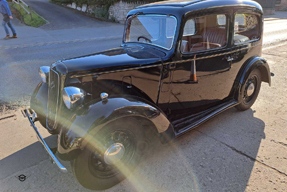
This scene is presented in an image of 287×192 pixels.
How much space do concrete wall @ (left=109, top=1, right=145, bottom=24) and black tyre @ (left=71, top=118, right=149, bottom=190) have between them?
1419cm

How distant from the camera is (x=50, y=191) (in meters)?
2.20

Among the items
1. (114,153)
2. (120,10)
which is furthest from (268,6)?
(114,153)

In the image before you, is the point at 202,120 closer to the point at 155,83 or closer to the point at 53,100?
the point at 155,83

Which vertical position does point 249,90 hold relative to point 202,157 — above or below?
above

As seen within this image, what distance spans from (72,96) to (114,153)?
72 centimetres


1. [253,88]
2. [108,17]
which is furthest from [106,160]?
[108,17]

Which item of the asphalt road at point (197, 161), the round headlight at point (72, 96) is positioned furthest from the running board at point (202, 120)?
the round headlight at point (72, 96)

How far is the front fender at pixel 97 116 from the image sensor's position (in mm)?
2004

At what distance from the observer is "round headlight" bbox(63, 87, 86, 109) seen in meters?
2.17

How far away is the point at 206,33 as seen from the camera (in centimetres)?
312

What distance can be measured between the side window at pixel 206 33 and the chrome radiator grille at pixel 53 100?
159 cm

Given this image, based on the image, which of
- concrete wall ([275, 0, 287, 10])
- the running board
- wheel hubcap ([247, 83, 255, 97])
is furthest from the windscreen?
concrete wall ([275, 0, 287, 10])

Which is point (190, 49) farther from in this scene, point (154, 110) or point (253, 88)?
point (253, 88)

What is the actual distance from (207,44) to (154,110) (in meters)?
1.34
